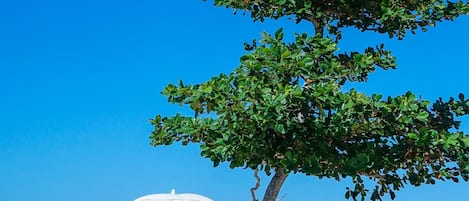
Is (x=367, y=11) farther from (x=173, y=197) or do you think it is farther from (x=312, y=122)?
(x=173, y=197)

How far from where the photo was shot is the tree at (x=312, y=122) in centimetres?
461

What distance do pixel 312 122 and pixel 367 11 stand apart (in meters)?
1.41

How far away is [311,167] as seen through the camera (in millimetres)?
4672

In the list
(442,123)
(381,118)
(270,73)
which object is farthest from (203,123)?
(442,123)

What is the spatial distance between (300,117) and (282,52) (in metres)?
0.54

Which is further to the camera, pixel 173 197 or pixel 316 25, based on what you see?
pixel 173 197

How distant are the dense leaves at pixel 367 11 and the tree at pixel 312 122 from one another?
0.10 ft

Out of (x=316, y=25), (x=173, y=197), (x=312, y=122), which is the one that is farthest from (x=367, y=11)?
(x=173, y=197)

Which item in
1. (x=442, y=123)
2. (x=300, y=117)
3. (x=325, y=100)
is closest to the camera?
(x=325, y=100)

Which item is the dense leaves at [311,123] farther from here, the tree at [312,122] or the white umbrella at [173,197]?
the white umbrella at [173,197]

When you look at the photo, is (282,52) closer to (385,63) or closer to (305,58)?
(305,58)

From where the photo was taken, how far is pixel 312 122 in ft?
16.1

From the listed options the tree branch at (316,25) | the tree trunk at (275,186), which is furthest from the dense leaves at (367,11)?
the tree trunk at (275,186)

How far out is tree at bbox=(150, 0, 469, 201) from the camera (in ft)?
15.1
